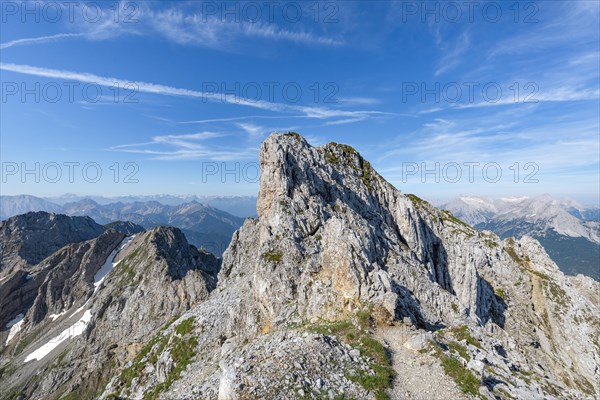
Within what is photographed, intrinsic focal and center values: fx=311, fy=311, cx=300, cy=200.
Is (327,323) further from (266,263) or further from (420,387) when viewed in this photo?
(266,263)

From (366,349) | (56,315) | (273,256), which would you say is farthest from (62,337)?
(366,349)

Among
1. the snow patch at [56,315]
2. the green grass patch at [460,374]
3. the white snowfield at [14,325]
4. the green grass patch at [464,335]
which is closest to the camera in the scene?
the green grass patch at [460,374]

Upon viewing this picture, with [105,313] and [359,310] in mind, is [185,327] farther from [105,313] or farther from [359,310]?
[105,313]

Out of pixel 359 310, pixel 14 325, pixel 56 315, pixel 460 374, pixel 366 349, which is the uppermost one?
pixel 359 310

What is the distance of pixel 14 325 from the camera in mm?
184500

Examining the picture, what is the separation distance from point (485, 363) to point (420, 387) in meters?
6.57

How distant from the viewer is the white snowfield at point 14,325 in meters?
179

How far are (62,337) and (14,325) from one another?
49.7m

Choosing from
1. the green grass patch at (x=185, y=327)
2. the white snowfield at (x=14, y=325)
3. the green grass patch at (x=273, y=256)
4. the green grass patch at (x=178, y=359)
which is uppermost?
the green grass patch at (x=273, y=256)

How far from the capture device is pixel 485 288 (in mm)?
66250

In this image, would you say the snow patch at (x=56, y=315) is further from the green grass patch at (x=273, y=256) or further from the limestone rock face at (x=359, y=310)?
the green grass patch at (x=273, y=256)

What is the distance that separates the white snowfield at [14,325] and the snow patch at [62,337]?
3353 cm

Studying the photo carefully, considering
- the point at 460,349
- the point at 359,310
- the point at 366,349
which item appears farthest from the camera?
the point at 359,310

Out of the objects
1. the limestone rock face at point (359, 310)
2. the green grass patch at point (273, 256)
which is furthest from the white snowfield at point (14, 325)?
the green grass patch at point (273, 256)
